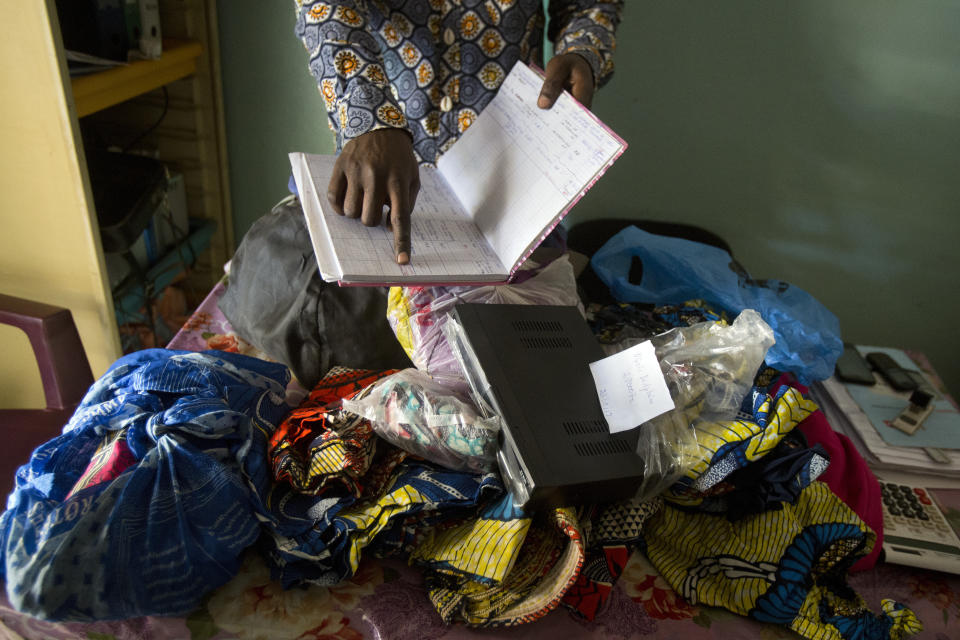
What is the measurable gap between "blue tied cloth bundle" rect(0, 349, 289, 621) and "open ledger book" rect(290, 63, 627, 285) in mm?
231

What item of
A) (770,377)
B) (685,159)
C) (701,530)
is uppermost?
(685,159)

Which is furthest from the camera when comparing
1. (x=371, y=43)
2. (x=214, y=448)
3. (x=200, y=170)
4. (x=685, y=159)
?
(x=200, y=170)

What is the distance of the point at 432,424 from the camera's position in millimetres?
746

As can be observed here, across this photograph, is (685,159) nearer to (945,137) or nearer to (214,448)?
(945,137)

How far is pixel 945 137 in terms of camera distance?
4.56 ft

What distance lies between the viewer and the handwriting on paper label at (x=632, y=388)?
717mm

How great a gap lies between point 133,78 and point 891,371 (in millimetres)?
1763

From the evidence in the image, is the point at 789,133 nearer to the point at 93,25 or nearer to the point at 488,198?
the point at 488,198

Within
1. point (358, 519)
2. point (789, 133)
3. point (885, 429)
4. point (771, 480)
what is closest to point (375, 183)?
point (358, 519)

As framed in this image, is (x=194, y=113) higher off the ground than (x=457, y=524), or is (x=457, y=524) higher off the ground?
(x=194, y=113)

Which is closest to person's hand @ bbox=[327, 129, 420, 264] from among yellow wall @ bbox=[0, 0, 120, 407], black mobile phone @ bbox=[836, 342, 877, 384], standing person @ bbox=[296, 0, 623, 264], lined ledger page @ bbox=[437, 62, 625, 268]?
standing person @ bbox=[296, 0, 623, 264]

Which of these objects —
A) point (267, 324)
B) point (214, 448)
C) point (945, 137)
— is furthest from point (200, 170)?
point (945, 137)

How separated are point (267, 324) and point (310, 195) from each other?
26 centimetres

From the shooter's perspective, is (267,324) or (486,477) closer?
(486,477)
